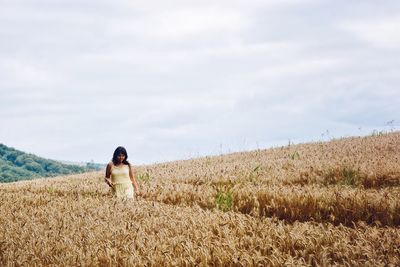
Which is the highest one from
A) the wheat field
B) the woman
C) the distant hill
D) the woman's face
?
the distant hill

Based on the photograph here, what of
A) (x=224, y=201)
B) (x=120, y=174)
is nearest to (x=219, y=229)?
(x=224, y=201)

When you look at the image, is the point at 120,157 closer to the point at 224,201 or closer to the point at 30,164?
the point at 224,201

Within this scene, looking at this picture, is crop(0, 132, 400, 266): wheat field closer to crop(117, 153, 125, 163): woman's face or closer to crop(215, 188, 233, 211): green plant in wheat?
crop(215, 188, 233, 211): green plant in wheat

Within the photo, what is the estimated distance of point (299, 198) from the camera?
8281mm

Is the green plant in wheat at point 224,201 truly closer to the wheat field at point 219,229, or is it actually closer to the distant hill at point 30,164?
the wheat field at point 219,229

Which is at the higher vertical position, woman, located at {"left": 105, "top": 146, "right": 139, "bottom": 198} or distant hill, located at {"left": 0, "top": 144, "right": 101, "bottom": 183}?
distant hill, located at {"left": 0, "top": 144, "right": 101, "bottom": 183}

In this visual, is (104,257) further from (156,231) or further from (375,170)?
(375,170)

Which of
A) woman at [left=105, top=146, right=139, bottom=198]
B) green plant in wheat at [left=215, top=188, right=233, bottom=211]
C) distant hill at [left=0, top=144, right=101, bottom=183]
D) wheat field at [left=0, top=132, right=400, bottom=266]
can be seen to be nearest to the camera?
wheat field at [left=0, top=132, right=400, bottom=266]

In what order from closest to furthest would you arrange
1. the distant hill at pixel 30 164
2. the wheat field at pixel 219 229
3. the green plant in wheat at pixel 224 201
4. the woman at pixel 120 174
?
1. the wheat field at pixel 219 229
2. the green plant in wheat at pixel 224 201
3. the woman at pixel 120 174
4. the distant hill at pixel 30 164

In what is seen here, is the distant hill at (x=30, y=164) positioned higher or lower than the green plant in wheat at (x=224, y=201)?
higher

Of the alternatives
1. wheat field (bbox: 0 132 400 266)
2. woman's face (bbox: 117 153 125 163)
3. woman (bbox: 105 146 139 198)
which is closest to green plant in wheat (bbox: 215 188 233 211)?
wheat field (bbox: 0 132 400 266)

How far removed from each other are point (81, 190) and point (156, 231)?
23.1 ft

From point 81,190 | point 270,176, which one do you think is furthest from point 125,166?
point 270,176

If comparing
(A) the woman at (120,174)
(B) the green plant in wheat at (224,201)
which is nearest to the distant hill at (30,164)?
(A) the woman at (120,174)
